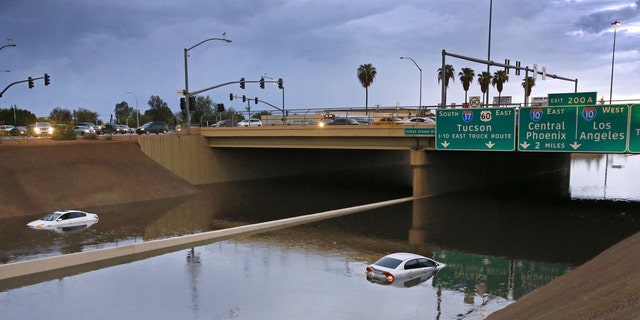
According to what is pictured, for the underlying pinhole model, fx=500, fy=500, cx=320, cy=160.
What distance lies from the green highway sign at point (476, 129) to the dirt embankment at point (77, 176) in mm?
23465

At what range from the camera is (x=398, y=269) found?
19469 mm

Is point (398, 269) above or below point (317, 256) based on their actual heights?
above

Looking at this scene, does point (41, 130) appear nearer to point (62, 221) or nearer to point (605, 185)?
point (62, 221)

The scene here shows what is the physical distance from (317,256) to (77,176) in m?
26.3

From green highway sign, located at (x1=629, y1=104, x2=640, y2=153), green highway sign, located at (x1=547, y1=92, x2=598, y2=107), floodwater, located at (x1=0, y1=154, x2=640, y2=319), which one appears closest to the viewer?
floodwater, located at (x1=0, y1=154, x2=640, y2=319)

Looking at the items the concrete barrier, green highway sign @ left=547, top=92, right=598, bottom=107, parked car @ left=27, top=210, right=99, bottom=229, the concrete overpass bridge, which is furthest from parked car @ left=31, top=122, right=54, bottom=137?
green highway sign @ left=547, top=92, right=598, bottom=107

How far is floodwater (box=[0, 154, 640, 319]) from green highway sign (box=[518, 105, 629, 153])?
493 centimetres

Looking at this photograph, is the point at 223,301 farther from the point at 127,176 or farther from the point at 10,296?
the point at 127,176

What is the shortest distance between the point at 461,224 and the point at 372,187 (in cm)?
2153

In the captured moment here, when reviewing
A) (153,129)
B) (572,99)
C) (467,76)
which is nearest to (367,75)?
(467,76)

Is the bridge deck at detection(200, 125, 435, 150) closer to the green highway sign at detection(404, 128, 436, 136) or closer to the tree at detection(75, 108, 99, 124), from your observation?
the green highway sign at detection(404, 128, 436, 136)

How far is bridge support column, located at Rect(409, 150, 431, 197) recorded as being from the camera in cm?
4091

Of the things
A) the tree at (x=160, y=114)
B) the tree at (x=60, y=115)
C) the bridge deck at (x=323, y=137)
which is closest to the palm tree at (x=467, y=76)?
the bridge deck at (x=323, y=137)

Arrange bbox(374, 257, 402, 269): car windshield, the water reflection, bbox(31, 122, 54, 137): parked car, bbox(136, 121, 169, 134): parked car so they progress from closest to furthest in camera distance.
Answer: bbox(374, 257, 402, 269): car windshield
the water reflection
bbox(31, 122, 54, 137): parked car
bbox(136, 121, 169, 134): parked car
